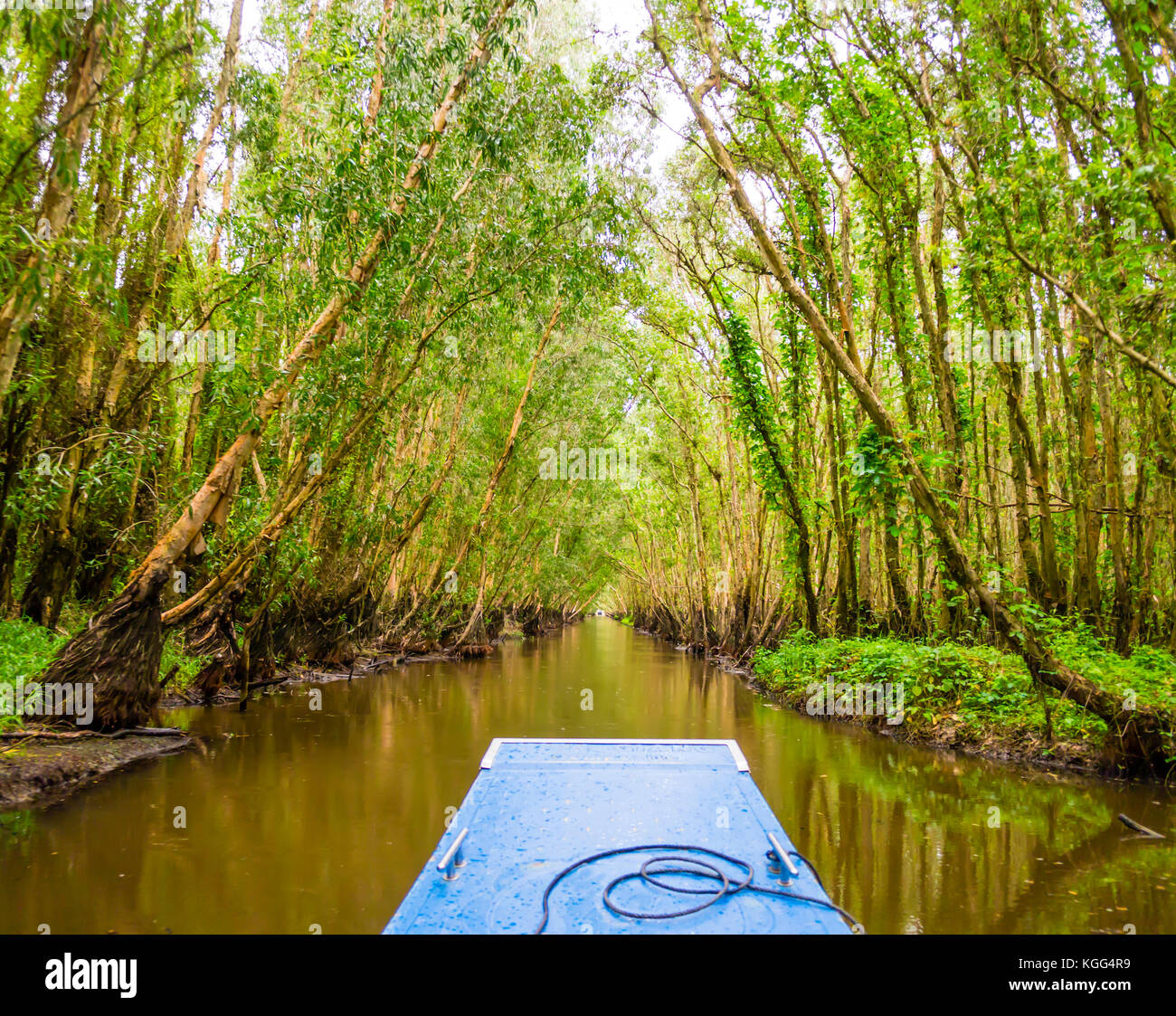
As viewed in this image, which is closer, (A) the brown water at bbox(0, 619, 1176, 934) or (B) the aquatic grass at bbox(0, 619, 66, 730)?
(A) the brown water at bbox(0, 619, 1176, 934)

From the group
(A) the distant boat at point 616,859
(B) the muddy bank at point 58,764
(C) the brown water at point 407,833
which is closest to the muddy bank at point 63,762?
(B) the muddy bank at point 58,764

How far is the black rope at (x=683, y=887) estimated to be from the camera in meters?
2.80

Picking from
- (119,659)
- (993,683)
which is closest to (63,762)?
(119,659)

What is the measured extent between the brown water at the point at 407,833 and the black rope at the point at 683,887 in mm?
1155

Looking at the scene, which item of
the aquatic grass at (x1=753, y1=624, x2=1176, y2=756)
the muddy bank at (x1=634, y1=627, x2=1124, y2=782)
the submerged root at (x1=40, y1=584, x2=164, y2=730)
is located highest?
the submerged root at (x1=40, y1=584, x2=164, y2=730)

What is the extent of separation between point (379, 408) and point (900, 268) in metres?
7.75

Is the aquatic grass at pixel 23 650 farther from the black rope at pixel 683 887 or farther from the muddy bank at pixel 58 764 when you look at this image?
the black rope at pixel 683 887

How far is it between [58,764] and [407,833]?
3.13m

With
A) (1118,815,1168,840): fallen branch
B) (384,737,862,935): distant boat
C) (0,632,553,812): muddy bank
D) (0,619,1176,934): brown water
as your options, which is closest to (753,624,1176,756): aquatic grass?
(0,619,1176,934): brown water

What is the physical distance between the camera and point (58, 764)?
5.80 m

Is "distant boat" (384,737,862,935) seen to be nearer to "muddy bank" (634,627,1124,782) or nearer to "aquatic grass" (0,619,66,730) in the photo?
"muddy bank" (634,627,1124,782)

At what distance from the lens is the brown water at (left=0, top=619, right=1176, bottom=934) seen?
3883 mm
